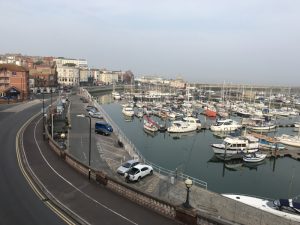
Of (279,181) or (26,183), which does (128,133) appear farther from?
(26,183)

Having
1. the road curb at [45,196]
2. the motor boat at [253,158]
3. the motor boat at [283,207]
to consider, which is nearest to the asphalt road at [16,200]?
the road curb at [45,196]

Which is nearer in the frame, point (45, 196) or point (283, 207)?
point (45, 196)

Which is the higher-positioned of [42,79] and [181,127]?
[42,79]

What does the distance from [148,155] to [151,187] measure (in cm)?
2745

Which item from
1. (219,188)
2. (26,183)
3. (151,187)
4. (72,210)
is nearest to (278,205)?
(151,187)

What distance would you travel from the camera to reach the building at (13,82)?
97.6 meters

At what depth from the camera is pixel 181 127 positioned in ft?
247

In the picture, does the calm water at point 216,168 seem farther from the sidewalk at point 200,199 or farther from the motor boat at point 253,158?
the sidewalk at point 200,199

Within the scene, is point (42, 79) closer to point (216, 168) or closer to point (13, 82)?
point (13, 82)

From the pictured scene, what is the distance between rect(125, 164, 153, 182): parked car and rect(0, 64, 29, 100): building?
78810mm

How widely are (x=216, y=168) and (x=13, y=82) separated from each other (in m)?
75.1

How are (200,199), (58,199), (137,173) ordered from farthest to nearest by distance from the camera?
(137,173), (200,199), (58,199)

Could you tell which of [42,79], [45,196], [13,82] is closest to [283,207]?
[45,196]

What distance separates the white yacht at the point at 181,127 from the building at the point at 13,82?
171 ft
